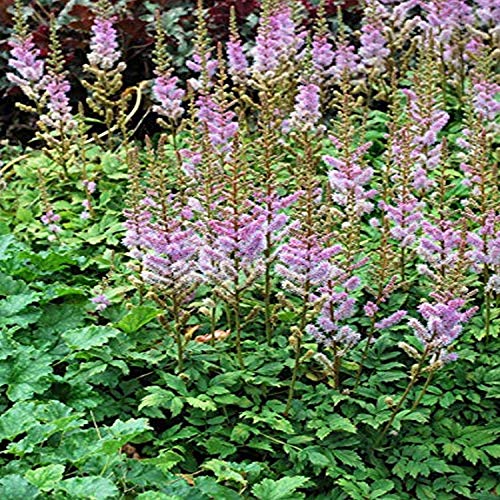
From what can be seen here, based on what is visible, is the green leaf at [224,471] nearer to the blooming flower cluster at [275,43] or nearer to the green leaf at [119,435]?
the green leaf at [119,435]

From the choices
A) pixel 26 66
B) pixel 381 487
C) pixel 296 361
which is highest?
pixel 26 66

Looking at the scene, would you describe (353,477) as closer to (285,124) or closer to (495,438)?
(495,438)

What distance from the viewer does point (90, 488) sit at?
10.1 ft

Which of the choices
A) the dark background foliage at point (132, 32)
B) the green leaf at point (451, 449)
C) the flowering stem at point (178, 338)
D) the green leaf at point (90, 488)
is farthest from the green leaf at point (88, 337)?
the dark background foliage at point (132, 32)

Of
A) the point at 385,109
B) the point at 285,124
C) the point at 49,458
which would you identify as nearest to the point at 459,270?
the point at 49,458

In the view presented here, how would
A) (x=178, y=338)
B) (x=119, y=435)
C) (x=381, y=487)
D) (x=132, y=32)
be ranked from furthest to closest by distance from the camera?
(x=132, y=32) → (x=178, y=338) → (x=381, y=487) → (x=119, y=435)

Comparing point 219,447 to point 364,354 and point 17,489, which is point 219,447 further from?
point 17,489

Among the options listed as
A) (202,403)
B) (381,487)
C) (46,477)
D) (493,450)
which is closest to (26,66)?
(202,403)

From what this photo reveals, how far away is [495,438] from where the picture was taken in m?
3.96

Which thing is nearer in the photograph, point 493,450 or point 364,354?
point 493,450

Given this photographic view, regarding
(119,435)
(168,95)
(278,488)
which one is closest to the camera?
(119,435)

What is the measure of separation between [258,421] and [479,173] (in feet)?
5.11

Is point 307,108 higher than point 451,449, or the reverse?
point 307,108

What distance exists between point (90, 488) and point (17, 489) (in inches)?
9.9
